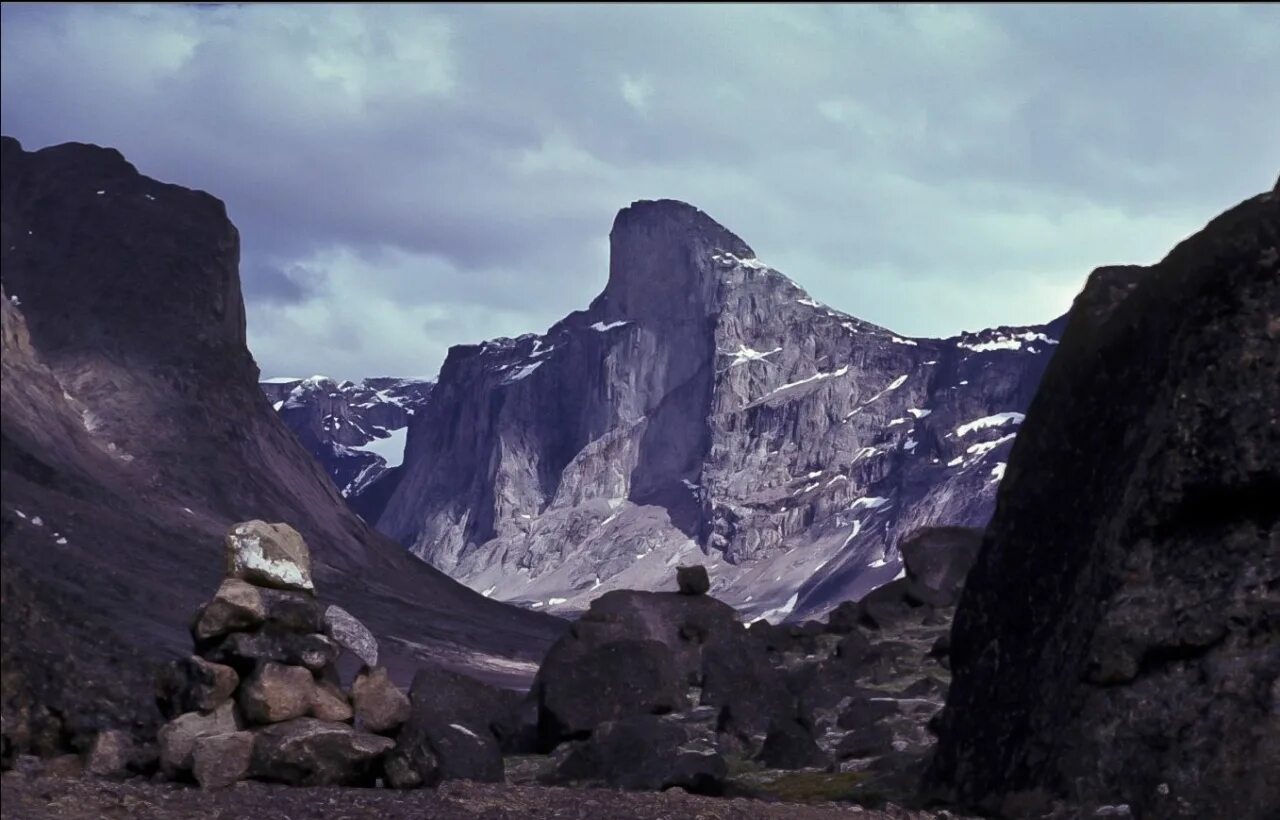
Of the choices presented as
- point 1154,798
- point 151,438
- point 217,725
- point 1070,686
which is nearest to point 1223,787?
point 1154,798

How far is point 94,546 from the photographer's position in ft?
366

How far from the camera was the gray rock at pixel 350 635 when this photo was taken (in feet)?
80.5

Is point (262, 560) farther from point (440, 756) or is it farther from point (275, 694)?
point (440, 756)

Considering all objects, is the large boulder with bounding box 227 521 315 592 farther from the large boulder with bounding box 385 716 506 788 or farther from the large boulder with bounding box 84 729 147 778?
the large boulder with bounding box 84 729 147 778

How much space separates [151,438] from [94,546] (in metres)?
32.1

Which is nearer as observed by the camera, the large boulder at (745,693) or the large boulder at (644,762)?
the large boulder at (644,762)

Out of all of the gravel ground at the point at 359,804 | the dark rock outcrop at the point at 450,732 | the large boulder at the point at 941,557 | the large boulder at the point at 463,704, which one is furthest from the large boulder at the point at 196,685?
the large boulder at the point at 941,557

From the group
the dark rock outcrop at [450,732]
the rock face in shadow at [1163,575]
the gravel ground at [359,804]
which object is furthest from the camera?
the dark rock outcrop at [450,732]

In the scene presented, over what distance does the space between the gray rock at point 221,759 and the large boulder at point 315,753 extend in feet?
0.44

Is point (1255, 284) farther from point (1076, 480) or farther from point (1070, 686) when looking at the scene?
point (1070, 686)

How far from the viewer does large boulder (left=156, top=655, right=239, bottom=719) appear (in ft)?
73.5

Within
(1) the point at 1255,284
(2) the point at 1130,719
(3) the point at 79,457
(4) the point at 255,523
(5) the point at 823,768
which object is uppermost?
(3) the point at 79,457

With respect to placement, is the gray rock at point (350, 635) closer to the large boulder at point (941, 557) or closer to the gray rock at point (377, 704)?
the gray rock at point (377, 704)

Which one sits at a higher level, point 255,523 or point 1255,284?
point 1255,284
